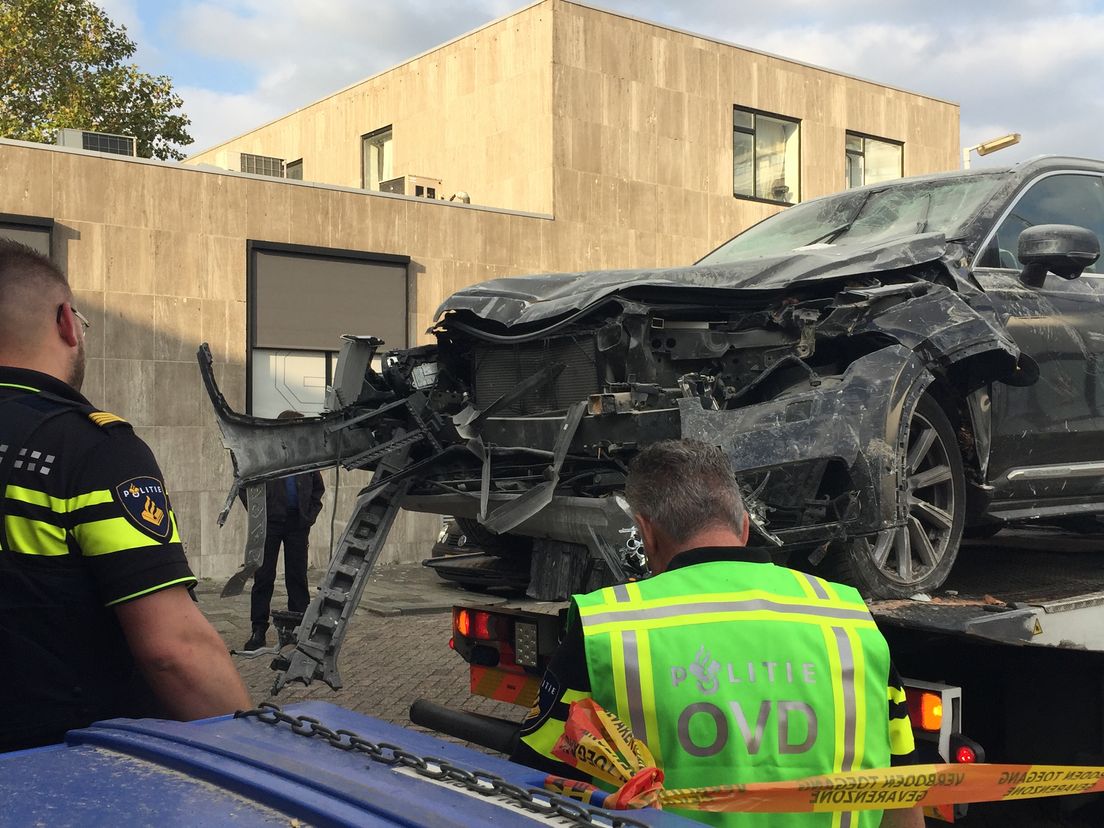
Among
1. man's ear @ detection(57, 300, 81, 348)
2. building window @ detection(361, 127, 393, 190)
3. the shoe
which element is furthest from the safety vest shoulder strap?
building window @ detection(361, 127, 393, 190)

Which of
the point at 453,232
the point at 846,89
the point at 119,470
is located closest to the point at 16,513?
the point at 119,470

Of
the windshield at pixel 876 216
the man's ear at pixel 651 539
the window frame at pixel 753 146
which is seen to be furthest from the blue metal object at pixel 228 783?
the window frame at pixel 753 146

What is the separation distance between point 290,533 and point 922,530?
591 cm

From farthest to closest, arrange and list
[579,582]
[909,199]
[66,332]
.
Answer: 1. [909,199]
2. [579,582]
3. [66,332]

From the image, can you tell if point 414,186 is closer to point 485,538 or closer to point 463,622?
point 485,538

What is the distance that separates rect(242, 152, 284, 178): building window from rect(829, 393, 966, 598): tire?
1405cm

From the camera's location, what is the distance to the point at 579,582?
4.82 m

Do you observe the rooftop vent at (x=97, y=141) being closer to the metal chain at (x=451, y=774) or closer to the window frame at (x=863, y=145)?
the window frame at (x=863, y=145)

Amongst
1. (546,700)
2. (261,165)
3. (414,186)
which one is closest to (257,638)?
(546,700)

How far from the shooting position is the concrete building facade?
527 inches

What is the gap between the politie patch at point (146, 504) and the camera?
2.19 m

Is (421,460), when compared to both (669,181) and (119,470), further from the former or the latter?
(669,181)

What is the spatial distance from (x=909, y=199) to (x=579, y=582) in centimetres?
257

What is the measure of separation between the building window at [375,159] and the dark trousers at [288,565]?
12.3 metres
